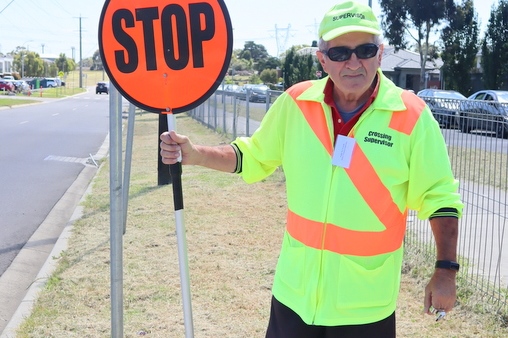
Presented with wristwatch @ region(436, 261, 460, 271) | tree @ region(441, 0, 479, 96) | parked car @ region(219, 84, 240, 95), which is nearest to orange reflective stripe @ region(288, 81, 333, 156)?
wristwatch @ region(436, 261, 460, 271)

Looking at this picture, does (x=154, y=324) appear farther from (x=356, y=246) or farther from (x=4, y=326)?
(x=356, y=246)

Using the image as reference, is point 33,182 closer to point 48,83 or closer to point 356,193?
point 356,193

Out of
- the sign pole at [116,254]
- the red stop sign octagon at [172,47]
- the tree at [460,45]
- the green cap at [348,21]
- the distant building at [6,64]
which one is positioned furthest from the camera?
the distant building at [6,64]

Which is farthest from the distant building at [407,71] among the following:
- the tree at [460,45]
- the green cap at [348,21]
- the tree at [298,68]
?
the green cap at [348,21]

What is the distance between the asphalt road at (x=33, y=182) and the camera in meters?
6.89

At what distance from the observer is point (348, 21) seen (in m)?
2.68

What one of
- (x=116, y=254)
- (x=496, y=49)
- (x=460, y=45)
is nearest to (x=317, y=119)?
(x=116, y=254)

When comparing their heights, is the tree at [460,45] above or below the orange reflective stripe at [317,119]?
above

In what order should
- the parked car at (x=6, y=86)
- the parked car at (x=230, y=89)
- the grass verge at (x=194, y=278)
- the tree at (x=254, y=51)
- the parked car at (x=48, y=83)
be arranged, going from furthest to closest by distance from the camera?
the tree at (x=254, y=51) → the parked car at (x=48, y=83) → the parked car at (x=6, y=86) → the parked car at (x=230, y=89) → the grass verge at (x=194, y=278)

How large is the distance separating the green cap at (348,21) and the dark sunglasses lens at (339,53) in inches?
2.4

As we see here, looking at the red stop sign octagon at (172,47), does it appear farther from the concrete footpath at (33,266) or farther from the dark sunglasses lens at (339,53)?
the concrete footpath at (33,266)

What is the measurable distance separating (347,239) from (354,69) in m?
0.67

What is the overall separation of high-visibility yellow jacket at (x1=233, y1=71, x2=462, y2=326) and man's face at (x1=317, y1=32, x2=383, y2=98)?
0.08 m

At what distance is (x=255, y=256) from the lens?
652 centimetres
